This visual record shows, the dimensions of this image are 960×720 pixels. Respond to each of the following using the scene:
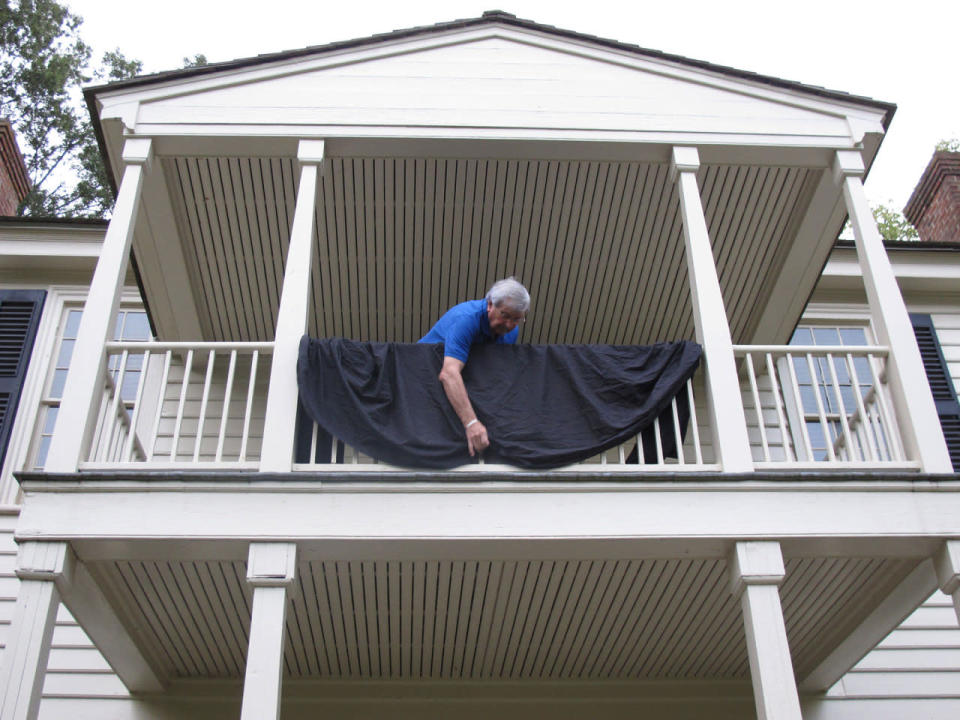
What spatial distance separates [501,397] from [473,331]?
46 cm

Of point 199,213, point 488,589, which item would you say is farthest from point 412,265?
point 488,589

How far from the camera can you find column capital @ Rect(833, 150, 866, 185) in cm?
723

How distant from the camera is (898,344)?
6.38m

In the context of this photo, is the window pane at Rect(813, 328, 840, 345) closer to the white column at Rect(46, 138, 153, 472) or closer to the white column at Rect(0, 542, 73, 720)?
the white column at Rect(46, 138, 153, 472)

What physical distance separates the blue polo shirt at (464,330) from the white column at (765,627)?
6.55ft

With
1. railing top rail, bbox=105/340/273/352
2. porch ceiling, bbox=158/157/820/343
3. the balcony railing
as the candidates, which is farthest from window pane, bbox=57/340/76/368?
railing top rail, bbox=105/340/273/352

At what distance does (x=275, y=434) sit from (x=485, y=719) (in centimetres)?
291

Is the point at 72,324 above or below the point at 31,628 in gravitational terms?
above

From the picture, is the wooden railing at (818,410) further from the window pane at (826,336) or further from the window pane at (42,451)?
the window pane at (42,451)

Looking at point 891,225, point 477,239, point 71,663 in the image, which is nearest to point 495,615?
point 477,239

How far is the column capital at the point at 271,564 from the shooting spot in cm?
544

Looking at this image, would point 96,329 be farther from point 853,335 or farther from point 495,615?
point 853,335

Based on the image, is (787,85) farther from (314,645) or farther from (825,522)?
(314,645)

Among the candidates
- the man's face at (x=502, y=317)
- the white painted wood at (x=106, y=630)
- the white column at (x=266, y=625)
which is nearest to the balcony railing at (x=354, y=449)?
the white column at (x=266, y=625)
